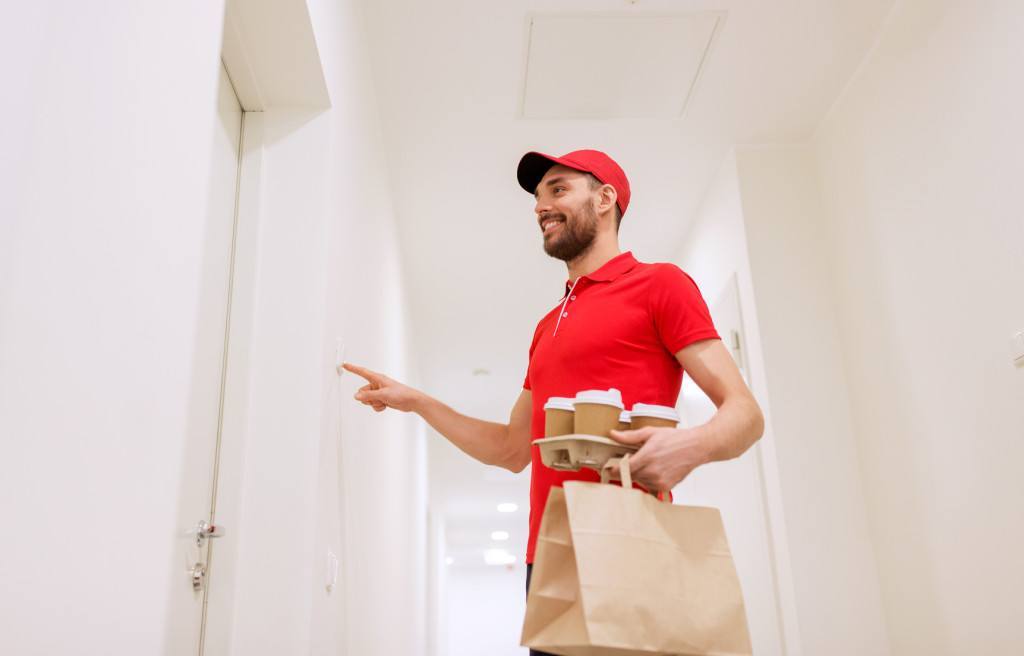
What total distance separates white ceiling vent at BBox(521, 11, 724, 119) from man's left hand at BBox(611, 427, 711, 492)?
1.81 meters

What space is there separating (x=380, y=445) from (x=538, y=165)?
1399 millimetres

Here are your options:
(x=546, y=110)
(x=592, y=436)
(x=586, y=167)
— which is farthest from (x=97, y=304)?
(x=546, y=110)

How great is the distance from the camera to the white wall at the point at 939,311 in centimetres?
207

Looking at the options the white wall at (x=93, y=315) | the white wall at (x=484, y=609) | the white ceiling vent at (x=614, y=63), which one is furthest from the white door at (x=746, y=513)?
the white wall at (x=484, y=609)

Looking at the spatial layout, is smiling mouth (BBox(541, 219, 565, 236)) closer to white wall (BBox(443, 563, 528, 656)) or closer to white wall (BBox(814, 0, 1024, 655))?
white wall (BBox(814, 0, 1024, 655))

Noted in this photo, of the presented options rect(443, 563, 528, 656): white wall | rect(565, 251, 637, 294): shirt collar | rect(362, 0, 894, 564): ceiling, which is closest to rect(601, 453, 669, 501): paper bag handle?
rect(565, 251, 637, 294): shirt collar

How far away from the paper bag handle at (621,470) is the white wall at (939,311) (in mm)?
1387

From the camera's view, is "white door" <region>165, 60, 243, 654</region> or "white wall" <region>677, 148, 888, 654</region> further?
"white wall" <region>677, 148, 888, 654</region>

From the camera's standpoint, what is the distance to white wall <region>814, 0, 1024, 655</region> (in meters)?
2.07

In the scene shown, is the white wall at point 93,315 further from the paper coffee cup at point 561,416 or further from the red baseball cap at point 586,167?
the red baseball cap at point 586,167

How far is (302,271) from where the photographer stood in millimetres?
1724

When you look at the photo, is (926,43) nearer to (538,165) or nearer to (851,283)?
(851,283)

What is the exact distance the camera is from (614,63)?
2.75 metres

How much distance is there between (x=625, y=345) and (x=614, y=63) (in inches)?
64.5
